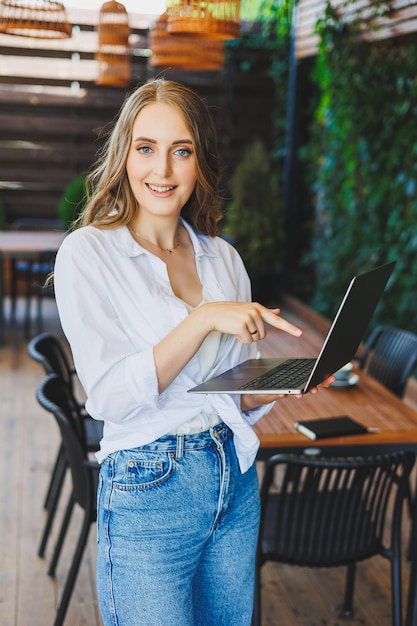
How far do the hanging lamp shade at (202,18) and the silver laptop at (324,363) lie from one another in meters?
2.87

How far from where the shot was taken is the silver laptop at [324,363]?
1.52 meters

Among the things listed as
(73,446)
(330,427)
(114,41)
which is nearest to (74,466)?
(73,446)

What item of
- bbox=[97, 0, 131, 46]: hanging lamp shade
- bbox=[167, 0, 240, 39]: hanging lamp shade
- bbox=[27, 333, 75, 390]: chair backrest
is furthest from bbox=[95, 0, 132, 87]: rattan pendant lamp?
bbox=[27, 333, 75, 390]: chair backrest

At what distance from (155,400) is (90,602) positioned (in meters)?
1.70

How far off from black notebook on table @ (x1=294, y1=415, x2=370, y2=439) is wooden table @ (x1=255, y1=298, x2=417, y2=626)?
0.02 meters

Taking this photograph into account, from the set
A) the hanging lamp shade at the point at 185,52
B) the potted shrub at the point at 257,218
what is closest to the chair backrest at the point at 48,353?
the hanging lamp shade at the point at 185,52

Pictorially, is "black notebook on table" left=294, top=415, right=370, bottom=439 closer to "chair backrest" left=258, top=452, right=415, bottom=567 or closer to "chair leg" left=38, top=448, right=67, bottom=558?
"chair backrest" left=258, top=452, right=415, bottom=567

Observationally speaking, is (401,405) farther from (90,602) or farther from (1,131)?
(1,131)

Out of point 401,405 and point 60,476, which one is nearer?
point 401,405

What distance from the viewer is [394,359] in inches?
138

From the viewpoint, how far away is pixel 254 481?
175 centimetres

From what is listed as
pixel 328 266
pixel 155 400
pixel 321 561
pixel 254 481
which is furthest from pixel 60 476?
pixel 328 266

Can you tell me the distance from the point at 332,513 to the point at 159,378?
3.52ft

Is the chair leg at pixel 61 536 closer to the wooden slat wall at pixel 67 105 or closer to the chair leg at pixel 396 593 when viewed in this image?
the chair leg at pixel 396 593
